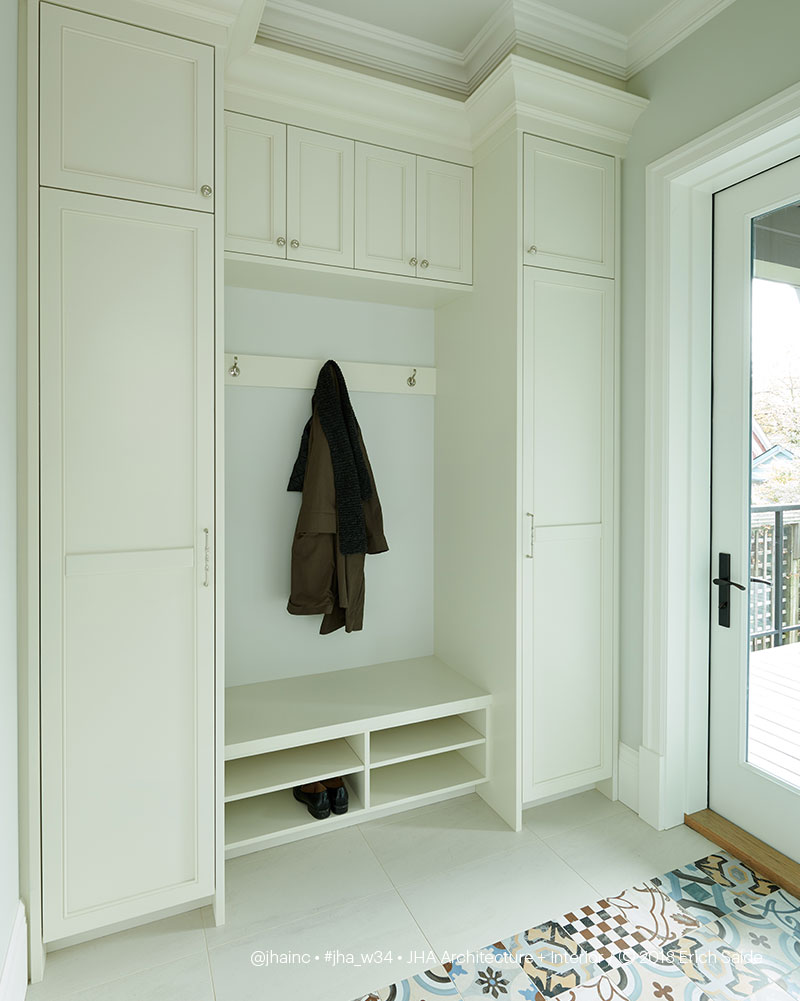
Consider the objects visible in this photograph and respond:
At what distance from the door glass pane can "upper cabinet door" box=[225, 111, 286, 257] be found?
161 centimetres

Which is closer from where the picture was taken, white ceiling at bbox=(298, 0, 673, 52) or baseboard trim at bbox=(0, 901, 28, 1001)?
baseboard trim at bbox=(0, 901, 28, 1001)

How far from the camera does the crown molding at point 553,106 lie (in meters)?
2.04

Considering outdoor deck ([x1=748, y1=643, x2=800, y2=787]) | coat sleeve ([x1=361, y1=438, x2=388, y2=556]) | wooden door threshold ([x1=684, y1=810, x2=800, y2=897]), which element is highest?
coat sleeve ([x1=361, y1=438, x2=388, y2=556])

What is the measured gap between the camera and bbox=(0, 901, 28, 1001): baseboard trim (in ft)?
4.58

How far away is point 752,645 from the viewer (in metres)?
2.12

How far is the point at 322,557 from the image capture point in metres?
2.42

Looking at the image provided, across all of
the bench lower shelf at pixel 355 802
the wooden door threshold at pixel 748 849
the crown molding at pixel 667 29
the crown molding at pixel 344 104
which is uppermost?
the crown molding at pixel 667 29

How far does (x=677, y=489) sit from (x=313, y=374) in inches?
57.9

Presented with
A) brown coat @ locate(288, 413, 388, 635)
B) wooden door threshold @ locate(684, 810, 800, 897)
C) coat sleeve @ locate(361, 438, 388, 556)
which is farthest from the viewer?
coat sleeve @ locate(361, 438, 388, 556)

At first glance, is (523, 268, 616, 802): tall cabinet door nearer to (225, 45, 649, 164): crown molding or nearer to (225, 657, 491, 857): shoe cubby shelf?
(225, 657, 491, 857): shoe cubby shelf

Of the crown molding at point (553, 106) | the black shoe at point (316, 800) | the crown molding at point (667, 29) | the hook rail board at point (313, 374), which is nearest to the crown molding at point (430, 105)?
the crown molding at point (553, 106)

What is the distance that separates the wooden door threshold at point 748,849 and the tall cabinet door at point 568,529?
0.36 meters

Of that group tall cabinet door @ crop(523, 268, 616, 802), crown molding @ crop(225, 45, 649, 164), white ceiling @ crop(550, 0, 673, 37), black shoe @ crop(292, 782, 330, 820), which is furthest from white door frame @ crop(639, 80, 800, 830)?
black shoe @ crop(292, 782, 330, 820)

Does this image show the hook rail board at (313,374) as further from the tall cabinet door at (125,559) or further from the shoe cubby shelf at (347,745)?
the shoe cubby shelf at (347,745)
